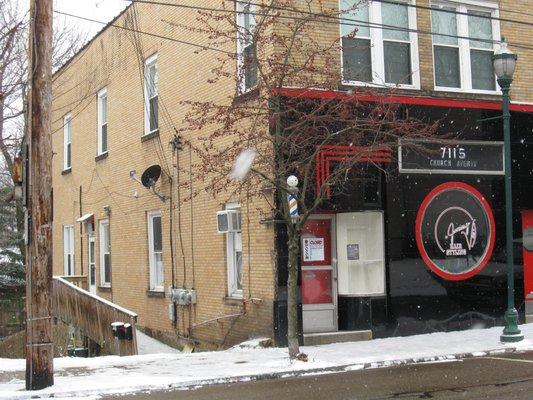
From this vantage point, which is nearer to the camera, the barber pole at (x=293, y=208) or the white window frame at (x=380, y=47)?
the barber pole at (x=293, y=208)

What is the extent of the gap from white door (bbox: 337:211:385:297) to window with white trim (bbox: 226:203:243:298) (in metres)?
2.05

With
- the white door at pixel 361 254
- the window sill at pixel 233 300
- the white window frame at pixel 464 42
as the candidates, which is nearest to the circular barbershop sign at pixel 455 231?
the white door at pixel 361 254

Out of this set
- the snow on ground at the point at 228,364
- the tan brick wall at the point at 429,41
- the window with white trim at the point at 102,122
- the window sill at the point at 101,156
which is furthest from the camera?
the window with white trim at the point at 102,122

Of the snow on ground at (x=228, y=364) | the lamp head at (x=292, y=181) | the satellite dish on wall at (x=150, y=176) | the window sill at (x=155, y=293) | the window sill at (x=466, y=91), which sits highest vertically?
the window sill at (x=466, y=91)

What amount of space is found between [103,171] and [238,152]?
10.5 m

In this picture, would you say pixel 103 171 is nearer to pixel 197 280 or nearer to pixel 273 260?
pixel 197 280

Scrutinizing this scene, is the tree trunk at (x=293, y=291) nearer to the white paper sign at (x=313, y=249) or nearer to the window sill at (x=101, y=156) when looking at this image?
the white paper sign at (x=313, y=249)

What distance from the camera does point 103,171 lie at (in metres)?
21.2

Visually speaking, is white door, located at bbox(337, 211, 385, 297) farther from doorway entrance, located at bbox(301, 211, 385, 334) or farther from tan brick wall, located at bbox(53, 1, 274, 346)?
tan brick wall, located at bbox(53, 1, 274, 346)

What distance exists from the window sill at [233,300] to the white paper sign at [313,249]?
156cm

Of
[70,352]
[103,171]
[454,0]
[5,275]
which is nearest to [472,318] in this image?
[454,0]

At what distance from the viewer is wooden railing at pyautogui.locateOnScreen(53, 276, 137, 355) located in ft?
47.8

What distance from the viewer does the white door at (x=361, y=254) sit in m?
13.7

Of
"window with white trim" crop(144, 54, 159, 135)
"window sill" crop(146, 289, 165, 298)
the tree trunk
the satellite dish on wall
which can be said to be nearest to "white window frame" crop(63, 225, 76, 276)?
"window sill" crop(146, 289, 165, 298)
